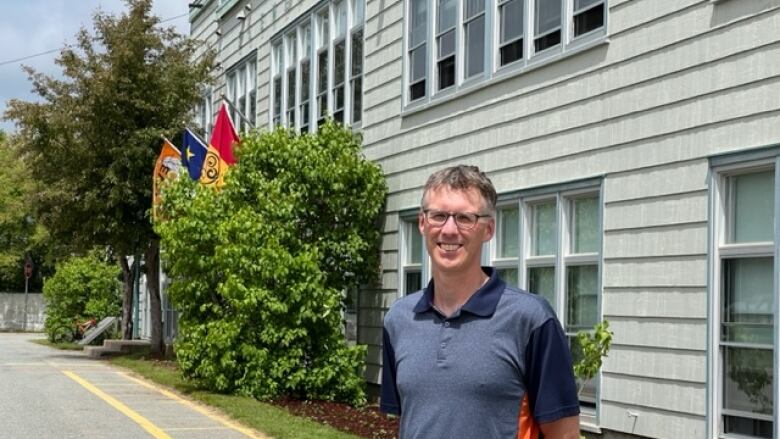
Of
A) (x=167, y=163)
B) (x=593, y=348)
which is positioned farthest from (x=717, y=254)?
(x=167, y=163)

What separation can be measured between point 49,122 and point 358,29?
1020cm

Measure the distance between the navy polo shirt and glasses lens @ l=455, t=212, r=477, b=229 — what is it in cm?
19

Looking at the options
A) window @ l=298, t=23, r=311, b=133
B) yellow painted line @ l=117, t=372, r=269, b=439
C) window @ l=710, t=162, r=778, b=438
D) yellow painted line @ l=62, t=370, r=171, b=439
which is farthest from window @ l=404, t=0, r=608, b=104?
yellow painted line @ l=62, t=370, r=171, b=439

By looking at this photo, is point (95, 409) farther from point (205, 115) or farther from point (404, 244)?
point (205, 115)

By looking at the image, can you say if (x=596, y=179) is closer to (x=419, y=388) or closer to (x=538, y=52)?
(x=538, y=52)

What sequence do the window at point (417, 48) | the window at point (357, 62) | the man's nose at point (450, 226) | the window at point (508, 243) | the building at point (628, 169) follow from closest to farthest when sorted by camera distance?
the man's nose at point (450, 226) → the building at point (628, 169) → the window at point (508, 243) → the window at point (417, 48) → the window at point (357, 62)

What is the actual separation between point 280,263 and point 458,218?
1229cm

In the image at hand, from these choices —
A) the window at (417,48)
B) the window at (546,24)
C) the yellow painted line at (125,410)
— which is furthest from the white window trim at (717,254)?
the window at (417,48)

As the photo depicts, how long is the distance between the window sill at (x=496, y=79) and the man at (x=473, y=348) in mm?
7884

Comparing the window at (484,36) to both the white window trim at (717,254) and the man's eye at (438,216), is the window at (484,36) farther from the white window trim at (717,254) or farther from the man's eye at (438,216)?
the man's eye at (438,216)

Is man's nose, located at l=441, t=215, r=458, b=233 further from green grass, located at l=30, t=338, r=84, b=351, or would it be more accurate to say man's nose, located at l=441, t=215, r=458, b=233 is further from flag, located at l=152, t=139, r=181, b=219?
green grass, located at l=30, t=338, r=84, b=351

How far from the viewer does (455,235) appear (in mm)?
3238

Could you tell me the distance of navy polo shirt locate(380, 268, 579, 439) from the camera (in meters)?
3.14

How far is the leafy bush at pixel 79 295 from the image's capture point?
3762cm
